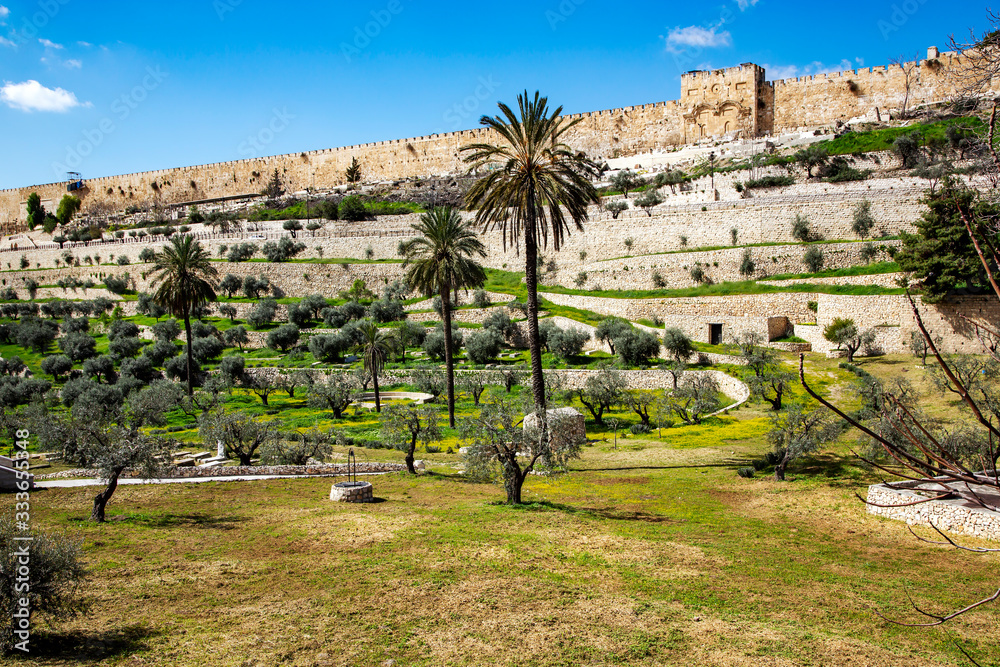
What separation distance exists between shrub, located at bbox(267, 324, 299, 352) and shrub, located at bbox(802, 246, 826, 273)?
2670 centimetres

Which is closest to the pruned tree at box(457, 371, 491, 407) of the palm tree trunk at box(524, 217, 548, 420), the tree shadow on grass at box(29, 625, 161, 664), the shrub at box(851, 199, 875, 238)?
the palm tree trunk at box(524, 217, 548, 420)

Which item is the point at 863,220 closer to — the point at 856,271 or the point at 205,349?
the point at 856,271

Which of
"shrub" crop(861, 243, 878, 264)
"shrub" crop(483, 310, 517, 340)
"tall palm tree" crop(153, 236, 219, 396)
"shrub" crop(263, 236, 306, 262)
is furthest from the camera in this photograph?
"shrub" crop(263, 236, 306, 262)

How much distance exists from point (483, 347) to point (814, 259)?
16231 millimetres

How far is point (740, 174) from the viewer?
4516cm

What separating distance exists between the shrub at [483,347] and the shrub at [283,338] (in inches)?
450

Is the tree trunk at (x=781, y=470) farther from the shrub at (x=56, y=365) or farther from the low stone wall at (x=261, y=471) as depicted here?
the shrub at (x=56, y=365)

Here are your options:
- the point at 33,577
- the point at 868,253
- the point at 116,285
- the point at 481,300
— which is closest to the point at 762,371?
the point at 868,253

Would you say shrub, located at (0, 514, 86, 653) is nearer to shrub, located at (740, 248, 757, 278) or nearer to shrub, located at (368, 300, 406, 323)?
shrub, located at (368, 300, 406, 323)

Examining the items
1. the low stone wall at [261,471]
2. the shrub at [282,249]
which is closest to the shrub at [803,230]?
the low stone wall at [261,471]

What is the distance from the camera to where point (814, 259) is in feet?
108

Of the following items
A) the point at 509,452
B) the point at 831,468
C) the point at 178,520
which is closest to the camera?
the point at 178,520

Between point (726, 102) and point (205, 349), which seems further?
point (726, 102)

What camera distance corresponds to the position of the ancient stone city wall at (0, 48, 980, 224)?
50.4 m
